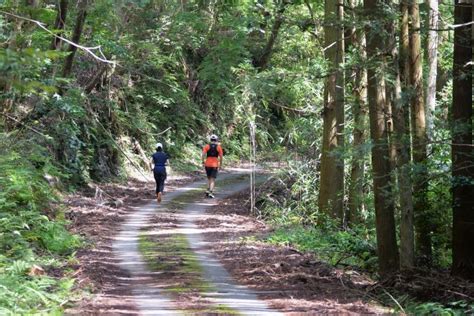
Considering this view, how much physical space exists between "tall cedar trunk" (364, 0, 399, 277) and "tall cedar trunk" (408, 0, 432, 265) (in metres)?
0.57

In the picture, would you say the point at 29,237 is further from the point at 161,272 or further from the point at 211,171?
the point at 211,171

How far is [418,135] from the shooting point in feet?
42.2

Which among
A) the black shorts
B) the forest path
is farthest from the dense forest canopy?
the black shorts

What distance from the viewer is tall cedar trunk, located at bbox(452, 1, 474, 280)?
39.6ft

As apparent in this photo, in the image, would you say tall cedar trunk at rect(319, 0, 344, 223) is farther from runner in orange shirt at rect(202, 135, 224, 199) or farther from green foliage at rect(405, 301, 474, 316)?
green foliage at rect(405, 301, 474, 316)

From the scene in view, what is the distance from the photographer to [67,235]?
575 inches

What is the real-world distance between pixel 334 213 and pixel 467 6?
8.03 meters

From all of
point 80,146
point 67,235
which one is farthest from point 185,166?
point 67,235

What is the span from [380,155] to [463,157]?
5.01 feet

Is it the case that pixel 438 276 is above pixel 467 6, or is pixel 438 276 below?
below

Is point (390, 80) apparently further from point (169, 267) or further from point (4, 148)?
point (4, 148)

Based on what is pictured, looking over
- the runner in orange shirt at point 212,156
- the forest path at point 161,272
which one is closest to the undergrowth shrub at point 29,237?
the forest path at point 161,272

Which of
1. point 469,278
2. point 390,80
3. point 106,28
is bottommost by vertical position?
point 469,278

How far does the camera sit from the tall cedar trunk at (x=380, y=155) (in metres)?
12.2
